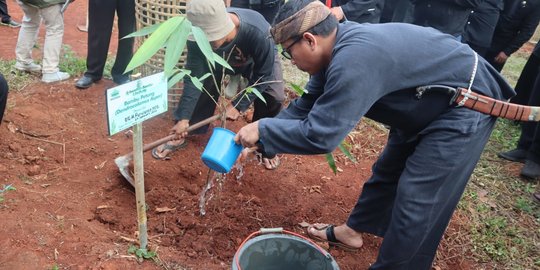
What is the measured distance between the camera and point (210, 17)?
7.45ft

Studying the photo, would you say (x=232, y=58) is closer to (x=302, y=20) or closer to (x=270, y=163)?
(x=270, y=163)

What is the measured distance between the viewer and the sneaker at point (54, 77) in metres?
3.61

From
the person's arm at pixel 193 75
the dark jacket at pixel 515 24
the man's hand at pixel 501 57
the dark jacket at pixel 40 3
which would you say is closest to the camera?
the person's arm at pixel 193 75

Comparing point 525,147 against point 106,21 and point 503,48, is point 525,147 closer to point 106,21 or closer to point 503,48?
point 503,48

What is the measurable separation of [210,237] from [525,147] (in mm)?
2743

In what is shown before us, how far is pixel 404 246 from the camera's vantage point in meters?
1.89

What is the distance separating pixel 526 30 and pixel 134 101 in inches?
146

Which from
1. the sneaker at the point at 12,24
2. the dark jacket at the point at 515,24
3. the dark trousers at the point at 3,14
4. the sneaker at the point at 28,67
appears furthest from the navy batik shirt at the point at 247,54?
the dark trousers at the point at 3,14

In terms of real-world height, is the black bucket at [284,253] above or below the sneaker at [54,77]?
above

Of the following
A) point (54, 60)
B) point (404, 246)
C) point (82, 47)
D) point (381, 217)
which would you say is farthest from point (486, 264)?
point (82, 47)

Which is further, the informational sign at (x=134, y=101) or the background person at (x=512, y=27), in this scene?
the background person at (x=512, y=27)

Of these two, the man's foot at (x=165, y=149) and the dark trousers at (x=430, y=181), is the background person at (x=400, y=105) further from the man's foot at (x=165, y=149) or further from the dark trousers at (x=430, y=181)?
the man's foot at (x=165, y=149)

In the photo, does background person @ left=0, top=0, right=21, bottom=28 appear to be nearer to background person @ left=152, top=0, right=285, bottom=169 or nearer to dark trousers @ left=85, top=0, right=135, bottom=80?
dark trousers @ left=85, top=0, right=135, bottom=80

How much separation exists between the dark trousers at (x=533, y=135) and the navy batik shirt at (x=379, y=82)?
1785 mm
